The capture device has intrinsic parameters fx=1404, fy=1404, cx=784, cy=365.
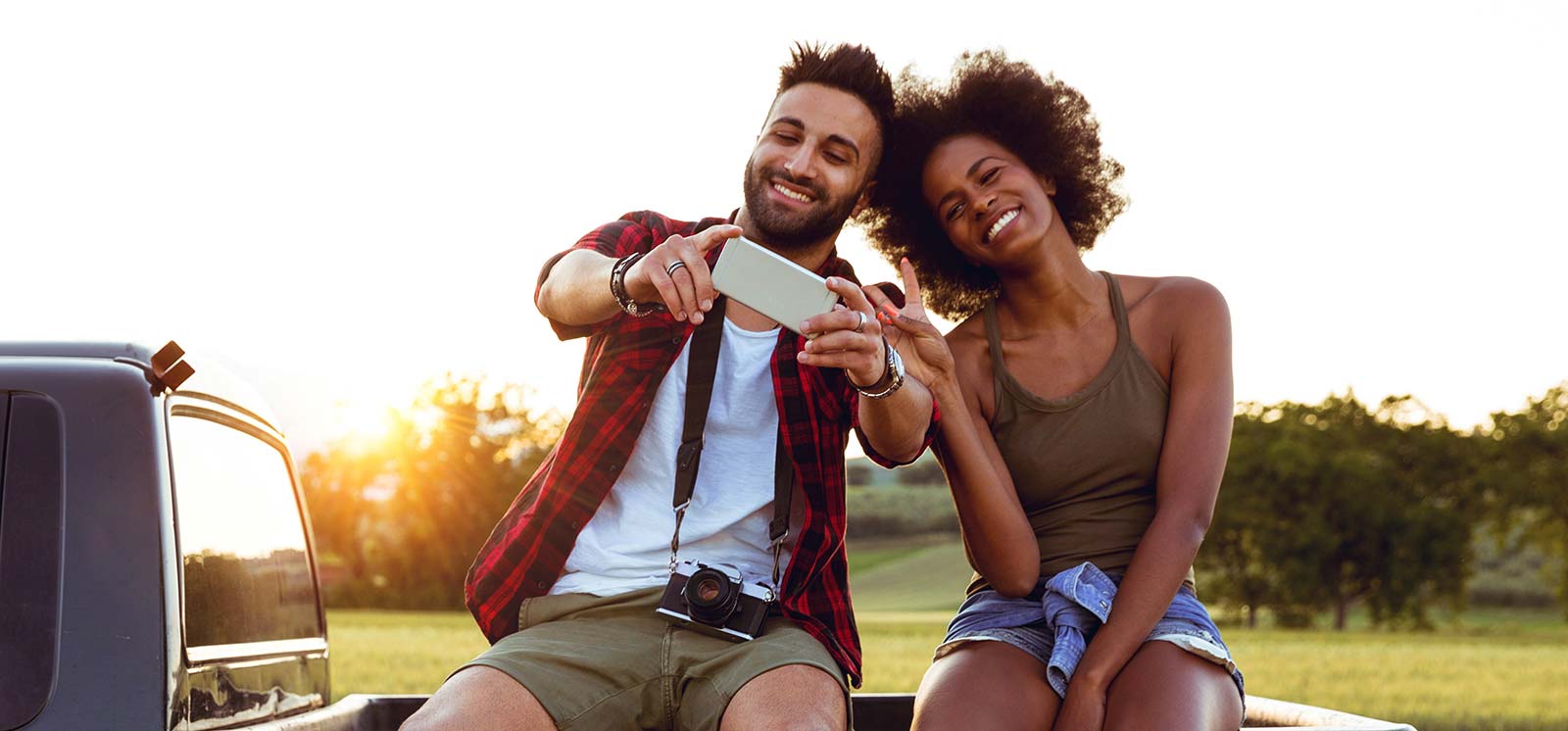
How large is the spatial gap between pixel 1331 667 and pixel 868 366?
16395 mm

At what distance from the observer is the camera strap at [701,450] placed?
3.21m

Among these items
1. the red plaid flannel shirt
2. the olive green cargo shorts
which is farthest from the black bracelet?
the olive green cargo shorts

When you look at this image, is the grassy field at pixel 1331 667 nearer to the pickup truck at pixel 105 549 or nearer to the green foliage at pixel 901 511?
the pickup truck at pixel 105 549

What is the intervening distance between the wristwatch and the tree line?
37310mm

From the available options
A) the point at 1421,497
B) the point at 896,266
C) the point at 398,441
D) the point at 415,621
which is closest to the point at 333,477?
the point at 398,441

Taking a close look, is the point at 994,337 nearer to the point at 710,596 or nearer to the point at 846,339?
the point at 846,339

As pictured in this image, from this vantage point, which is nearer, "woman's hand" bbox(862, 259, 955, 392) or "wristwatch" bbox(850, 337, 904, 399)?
"wristwatch" bbox(850, 337, 904, 399)

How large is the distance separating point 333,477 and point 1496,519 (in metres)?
34.3

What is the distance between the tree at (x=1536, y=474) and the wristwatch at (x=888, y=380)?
145ft

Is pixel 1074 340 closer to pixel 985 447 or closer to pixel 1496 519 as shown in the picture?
pixel 985 447

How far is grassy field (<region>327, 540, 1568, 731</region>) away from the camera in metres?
13.2

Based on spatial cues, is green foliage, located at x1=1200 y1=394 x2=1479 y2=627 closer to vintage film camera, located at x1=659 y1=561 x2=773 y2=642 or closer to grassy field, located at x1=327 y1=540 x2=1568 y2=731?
grassy field, located at x1=327 y1=540 x2=1568 y2=731

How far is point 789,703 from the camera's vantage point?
113 inches

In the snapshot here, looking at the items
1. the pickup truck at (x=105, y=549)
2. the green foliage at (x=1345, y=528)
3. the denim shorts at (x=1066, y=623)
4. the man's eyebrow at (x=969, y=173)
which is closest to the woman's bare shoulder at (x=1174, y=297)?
the man's eyebrow at (x=969, y=173)
